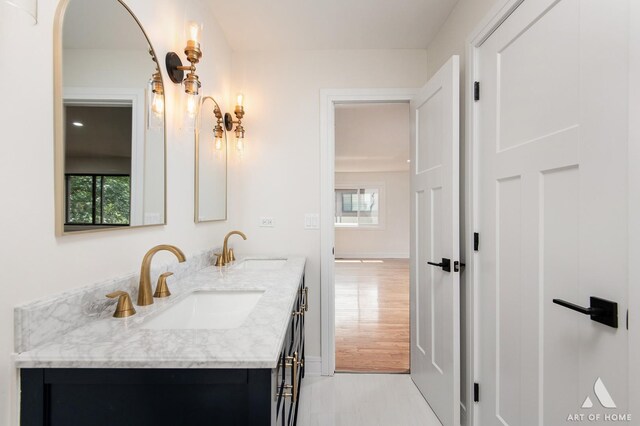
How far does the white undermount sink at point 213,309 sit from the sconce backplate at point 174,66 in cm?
103

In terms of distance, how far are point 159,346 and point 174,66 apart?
4.21 feet

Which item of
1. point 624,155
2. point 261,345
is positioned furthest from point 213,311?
point 624,155

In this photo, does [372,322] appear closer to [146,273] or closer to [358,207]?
[146,273]

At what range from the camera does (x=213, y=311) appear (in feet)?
4.13


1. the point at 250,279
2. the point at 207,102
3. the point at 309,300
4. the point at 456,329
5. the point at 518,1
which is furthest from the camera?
the point at 309,300

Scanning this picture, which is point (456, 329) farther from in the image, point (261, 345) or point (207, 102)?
point (207, 102)

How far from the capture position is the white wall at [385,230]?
26.6ft

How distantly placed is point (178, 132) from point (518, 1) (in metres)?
1.67

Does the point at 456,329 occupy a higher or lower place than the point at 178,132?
lower

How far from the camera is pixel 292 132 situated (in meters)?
2.33

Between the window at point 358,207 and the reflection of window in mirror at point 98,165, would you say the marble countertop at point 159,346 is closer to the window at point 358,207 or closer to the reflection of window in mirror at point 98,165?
the reflection of window in mirror at point 98,165

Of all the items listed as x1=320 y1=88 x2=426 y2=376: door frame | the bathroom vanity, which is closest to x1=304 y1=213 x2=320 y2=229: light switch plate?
x1=320 y1=88 x2=426 y2=376: door frame

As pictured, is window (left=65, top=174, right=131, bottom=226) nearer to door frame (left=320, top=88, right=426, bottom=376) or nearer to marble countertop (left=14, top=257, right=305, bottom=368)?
marble countertop (left=14, top=257, right=305, bottom=368)

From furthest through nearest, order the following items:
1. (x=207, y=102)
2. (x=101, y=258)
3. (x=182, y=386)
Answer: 1. (x=207, y=102)
2. (x=101, y=258)
3. (x=182, y=386)
